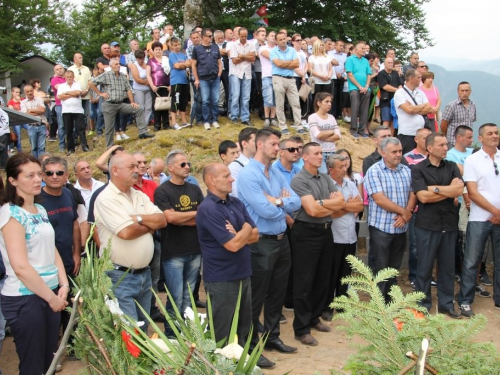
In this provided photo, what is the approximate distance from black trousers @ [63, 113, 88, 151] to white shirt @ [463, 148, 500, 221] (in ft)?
26.3

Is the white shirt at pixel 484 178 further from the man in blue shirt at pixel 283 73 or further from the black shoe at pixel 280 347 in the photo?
the man in blue shirt at pixel 283 73

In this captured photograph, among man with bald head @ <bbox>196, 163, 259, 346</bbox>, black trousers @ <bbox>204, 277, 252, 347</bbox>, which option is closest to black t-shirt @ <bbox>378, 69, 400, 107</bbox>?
man with bald head @ <bbox>196, 163, 259, 346</bbox>

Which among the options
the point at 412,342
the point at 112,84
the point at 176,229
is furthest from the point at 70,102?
the point at 412,342

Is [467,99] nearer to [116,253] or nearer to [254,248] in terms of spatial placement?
[254,248]

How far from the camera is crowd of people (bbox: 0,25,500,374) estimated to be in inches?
170

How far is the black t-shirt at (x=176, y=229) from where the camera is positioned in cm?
557

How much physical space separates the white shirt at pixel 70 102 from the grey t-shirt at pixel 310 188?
6.93m

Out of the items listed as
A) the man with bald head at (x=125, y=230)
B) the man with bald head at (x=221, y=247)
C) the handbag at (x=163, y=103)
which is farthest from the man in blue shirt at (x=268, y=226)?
the handbag at (x=163, y=103)

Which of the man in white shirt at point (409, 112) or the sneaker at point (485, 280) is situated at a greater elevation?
the man in white shirt at point (409, 112)

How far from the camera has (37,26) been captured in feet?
88.0

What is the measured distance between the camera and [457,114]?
31.4ft

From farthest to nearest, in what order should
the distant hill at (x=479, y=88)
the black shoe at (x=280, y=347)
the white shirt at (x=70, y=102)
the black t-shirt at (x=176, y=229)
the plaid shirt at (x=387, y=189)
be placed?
the distant hill at (x=479, y=88)
the white shirt at (x=70, y=102)
the plaid shirt at (x=387, y=189)
the black shoe at (x=280, y=347)
the black t-shirt at (x=176, y=229)

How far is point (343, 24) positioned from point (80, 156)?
39.9 feet

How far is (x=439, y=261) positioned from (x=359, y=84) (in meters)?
5.84
